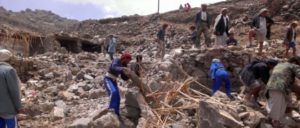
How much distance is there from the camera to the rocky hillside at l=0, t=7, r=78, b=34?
3691 centimetres

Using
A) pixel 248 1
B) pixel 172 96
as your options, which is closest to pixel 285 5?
pixel 248 1

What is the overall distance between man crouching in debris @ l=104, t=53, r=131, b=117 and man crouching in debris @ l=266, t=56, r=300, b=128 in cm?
214

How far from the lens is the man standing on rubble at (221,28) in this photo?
11.5 m

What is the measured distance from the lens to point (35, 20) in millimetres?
49656

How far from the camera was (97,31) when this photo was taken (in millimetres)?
32031

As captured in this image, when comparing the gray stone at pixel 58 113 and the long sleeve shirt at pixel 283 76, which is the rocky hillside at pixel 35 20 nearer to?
the gray stone at pixel 58 113

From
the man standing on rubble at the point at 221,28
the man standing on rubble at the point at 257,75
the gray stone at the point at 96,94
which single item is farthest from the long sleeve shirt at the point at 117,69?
the man standing on rubble at the point at 221,28

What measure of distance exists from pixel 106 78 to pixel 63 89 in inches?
222

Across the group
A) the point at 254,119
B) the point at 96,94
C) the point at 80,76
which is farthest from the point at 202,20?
Result: the point at 254,119

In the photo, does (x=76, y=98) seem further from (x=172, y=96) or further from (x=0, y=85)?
(x=0, y=85)

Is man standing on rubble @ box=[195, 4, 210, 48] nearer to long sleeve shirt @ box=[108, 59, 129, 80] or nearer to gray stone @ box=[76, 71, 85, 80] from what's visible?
gray stone @ box=[76, 71, 85, 80]

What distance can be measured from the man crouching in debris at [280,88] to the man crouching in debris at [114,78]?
2.14m

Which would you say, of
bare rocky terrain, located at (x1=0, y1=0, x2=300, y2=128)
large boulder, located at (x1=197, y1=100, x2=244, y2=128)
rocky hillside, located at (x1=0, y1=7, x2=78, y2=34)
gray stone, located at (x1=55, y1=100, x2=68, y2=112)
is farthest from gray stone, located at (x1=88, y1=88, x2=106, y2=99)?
rocky hillside, located at (x1=0, y1=7, x2=78, y2=34)

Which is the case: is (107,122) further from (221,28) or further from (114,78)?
(221,28)
